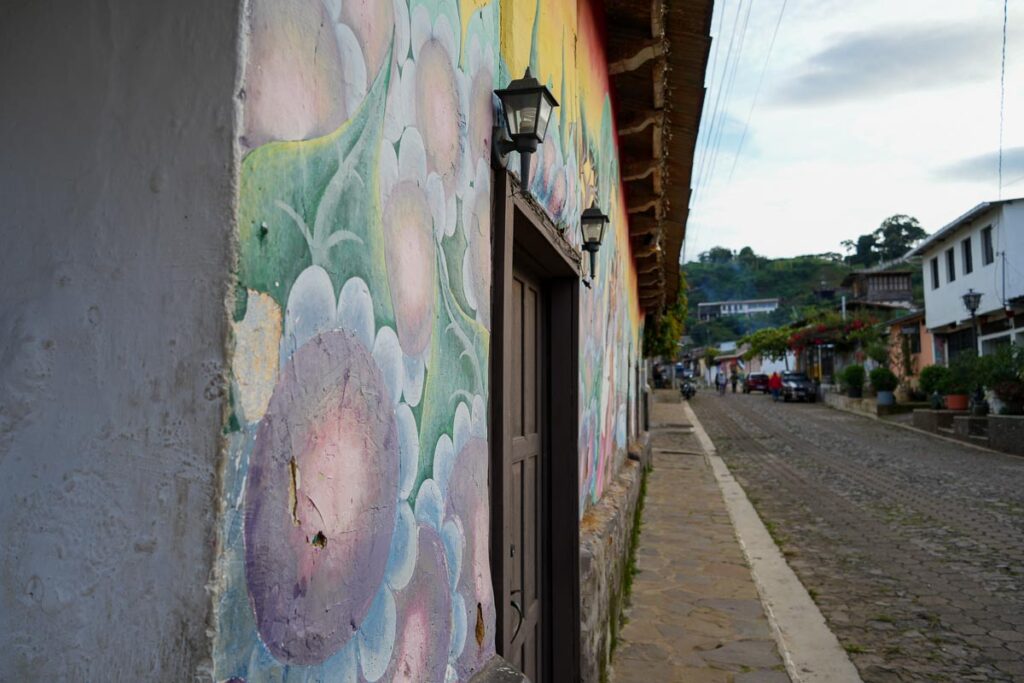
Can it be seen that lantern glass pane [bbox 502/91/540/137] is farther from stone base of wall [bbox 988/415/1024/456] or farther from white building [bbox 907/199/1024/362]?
white building [bbox 907/199/1024/362]

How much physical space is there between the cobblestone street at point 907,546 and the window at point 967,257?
11.7m

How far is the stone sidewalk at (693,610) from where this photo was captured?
4250mm

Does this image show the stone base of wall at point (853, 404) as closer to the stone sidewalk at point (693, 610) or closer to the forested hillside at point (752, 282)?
the stone sidewalk at point (693, 610)

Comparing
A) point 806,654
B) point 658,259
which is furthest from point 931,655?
point 658,259

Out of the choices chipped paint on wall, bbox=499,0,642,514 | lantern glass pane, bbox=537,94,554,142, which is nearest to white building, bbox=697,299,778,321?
chipped paint on wall, bbox=499,0,642,514

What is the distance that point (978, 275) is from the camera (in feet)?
77.2

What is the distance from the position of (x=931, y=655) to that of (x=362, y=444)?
462 centimetres

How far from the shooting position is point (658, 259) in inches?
425

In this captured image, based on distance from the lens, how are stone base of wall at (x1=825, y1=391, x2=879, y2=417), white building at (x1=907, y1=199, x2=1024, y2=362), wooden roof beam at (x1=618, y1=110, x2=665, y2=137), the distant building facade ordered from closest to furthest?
wooden roof beam at (x1=618, y1=110, x2=665, y2=137) < white building at (x1=907, y1=199, x2=1024, y2=362) < stone base of wall at (x1=825, y1=391, x2=879, y2=417) < the distant building facade

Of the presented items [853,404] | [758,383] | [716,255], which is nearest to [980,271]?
[853,404]

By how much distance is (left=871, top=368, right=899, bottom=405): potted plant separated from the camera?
23609mm

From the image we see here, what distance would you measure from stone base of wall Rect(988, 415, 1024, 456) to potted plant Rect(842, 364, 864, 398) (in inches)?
493

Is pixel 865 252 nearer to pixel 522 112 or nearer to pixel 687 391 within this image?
pixel 687 391

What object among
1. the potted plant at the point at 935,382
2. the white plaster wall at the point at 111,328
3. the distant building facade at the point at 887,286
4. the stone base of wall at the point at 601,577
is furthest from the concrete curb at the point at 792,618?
the distant building facade at the point at 887,286
